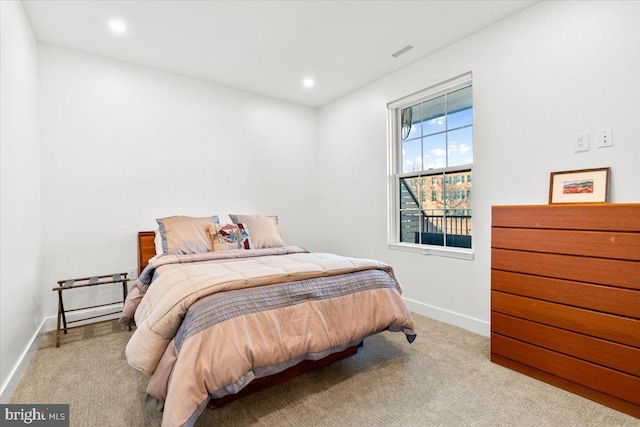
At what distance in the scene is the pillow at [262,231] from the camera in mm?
3201

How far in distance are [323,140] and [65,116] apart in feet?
9.41

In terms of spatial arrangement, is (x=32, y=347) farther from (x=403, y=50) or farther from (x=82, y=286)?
(x=403, y=50)

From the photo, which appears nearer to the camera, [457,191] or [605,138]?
[605,138]

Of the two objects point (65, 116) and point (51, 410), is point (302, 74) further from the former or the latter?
point (51, 410)

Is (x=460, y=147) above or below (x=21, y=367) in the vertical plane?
above

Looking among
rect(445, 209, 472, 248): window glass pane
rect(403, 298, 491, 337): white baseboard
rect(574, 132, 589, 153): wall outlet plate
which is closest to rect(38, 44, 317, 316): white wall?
rect(403, 298, 491, 337): white baseboard

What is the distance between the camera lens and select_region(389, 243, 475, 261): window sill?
9.08 ft

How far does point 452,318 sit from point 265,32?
302cm

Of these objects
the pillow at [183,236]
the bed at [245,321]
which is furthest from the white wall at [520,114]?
the pillow at [183,236]

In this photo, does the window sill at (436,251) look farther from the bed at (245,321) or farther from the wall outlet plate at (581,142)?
the wall outlet plate at (581,142)

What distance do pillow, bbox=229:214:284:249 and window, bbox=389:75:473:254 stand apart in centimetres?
130

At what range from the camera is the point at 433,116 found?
10.5 ft

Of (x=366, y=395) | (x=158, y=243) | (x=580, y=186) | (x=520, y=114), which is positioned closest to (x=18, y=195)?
(x=158, y=243)

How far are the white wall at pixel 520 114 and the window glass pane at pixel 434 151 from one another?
41cm
